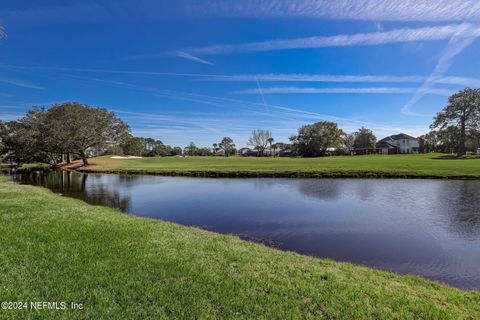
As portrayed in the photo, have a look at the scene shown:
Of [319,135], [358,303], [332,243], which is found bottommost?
[332,243]

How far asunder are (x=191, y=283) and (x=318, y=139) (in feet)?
278

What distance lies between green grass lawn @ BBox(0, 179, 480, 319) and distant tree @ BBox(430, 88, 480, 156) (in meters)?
68.1

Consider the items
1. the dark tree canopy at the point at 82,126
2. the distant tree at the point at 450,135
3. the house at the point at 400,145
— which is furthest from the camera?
the house at the point at 400,145

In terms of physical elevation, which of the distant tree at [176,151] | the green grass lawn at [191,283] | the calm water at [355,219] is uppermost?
the distant tree at [176,151]

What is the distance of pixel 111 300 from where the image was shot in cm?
435

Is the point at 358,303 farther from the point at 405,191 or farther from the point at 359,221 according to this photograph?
the point at 405,191

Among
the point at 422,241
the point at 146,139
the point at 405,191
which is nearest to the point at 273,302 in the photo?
the point at 422,241

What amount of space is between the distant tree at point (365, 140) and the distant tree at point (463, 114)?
120 ft

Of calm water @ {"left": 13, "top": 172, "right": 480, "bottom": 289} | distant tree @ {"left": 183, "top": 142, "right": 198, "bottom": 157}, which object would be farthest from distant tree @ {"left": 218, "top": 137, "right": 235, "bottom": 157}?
calm water @ {"left": 13, "top": 172, "right": 480, "bottom": 289}

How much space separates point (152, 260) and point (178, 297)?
1765mm

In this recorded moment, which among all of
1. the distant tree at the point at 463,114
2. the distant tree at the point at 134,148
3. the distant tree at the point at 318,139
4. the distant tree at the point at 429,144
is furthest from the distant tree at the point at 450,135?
the distant tree at the point at 134,148

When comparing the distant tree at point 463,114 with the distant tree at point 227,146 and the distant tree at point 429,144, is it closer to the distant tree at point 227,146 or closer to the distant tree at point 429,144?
the distant tree at point 429,144

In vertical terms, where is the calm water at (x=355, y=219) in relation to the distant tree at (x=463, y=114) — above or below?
below

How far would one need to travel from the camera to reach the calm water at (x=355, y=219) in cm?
857
